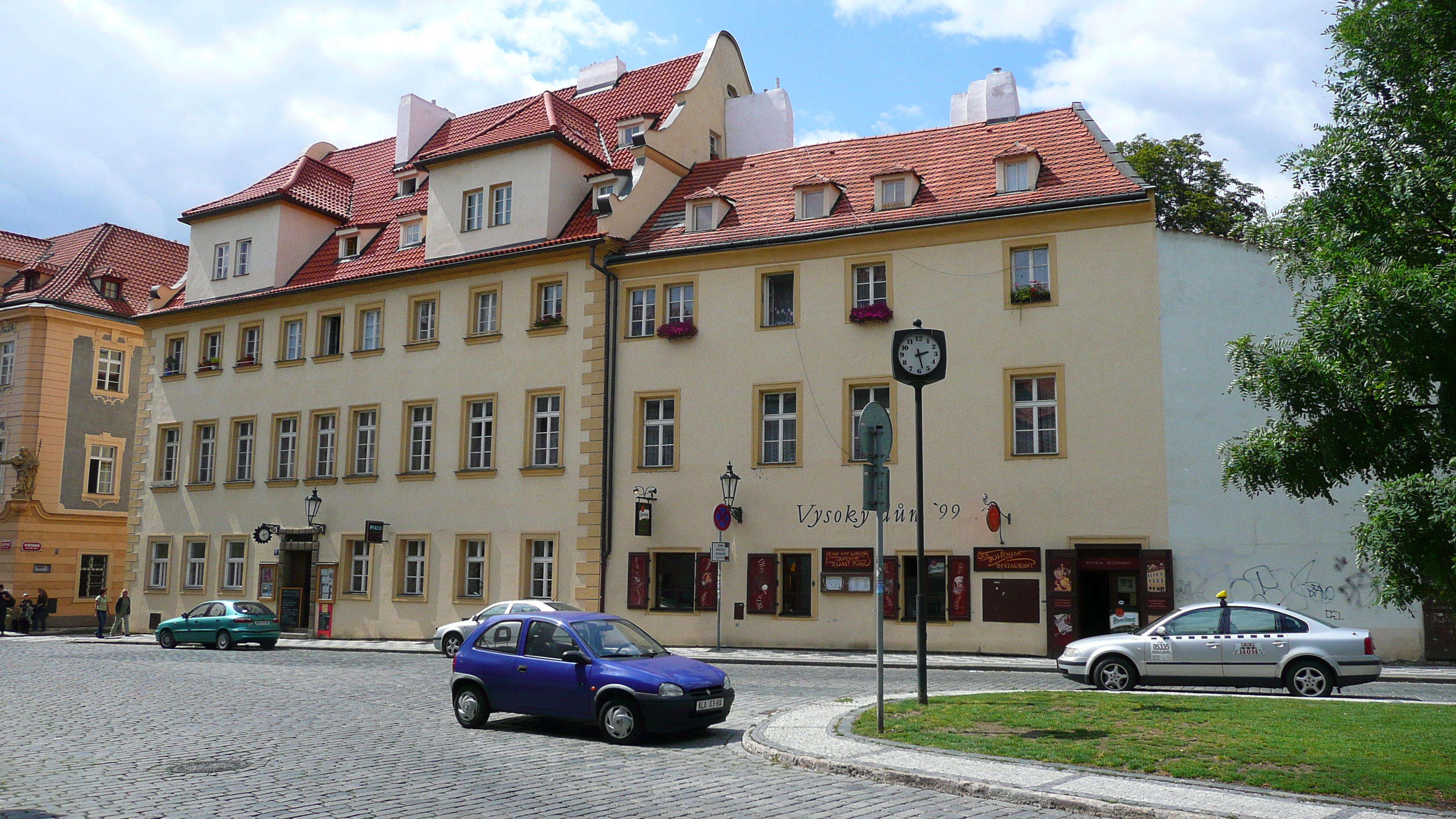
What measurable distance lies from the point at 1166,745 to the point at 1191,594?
13953mm

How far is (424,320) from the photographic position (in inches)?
1296

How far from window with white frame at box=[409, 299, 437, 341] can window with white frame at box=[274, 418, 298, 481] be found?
196 inches

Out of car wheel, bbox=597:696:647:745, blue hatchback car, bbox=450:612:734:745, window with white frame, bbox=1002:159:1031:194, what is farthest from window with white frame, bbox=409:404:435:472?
car wheel, bbox=597:696:647:745

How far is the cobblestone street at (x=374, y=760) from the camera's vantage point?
8.62m

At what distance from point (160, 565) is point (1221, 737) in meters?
34.2

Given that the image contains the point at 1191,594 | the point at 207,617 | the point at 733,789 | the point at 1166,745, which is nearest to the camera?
the point at 733,789

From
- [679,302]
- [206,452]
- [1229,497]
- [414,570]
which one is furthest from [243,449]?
[1229,497]

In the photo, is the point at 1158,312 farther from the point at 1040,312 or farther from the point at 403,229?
the point at 403,229

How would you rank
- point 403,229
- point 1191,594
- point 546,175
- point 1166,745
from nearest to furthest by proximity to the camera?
point 1166,745 < point 1191,594 < point 546,175 < point 403,229

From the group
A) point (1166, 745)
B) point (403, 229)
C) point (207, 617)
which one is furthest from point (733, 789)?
point (403, 229)

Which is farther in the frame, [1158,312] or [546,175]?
[546,175]

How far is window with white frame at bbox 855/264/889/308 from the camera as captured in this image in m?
27.1

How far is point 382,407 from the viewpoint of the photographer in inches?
1294

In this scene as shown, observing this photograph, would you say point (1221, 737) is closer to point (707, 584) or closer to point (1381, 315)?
point (1381, 315)
